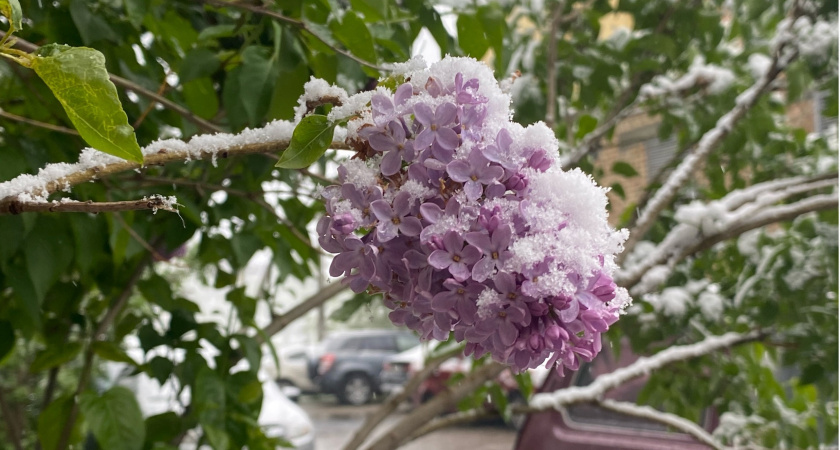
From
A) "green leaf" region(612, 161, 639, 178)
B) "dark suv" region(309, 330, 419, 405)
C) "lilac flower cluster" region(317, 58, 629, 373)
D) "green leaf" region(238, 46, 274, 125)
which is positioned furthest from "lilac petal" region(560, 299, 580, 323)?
"dark suv" region(309, 330, 419, 405)

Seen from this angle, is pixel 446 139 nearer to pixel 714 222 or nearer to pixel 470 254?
pixel 470 254

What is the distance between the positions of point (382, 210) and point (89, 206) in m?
0.14

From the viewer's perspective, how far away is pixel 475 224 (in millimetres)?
355

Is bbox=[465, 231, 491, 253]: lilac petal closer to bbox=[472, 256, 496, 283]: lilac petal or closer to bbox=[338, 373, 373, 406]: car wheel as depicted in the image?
bbox=[472, 256, 496, 283]: lilac petal

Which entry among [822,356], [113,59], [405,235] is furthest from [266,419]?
[405,235]

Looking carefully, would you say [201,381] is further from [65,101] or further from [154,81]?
[65,101]

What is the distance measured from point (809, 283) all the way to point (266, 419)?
8.20 ft

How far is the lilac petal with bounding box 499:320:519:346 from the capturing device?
0.36 metres

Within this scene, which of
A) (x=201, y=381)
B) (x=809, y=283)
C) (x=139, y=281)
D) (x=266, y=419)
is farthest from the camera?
(x=266, y=419)

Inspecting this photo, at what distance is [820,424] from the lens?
6.22ft

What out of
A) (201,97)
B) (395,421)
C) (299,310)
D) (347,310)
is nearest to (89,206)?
(201,97)

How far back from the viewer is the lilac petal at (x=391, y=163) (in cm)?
36

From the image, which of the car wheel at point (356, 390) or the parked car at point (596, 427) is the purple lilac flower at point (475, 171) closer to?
the parked car at point (596, 427)

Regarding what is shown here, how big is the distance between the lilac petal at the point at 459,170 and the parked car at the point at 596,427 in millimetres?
1702
